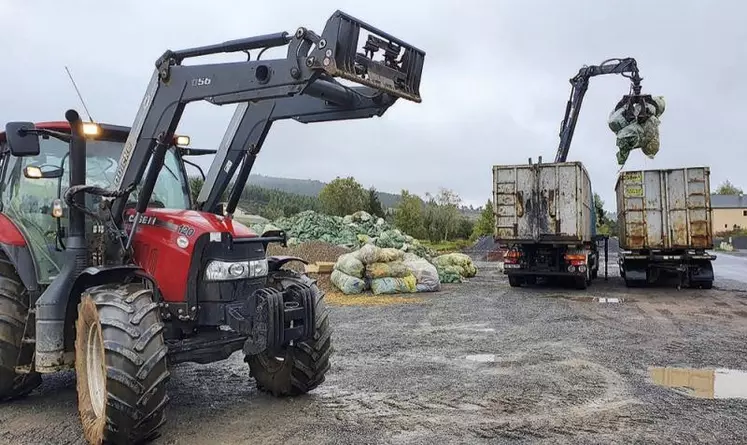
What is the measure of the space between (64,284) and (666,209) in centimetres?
1521

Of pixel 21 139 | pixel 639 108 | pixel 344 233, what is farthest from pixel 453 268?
pixel 21 139

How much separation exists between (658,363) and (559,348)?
4.26 ft

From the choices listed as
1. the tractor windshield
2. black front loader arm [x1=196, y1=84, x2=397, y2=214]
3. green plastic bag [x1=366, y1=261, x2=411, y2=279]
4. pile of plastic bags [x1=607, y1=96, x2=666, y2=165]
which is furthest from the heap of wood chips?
the tractor windshield

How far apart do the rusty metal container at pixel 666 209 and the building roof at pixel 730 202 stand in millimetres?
71663

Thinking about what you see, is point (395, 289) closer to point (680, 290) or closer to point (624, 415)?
point (680, 290)

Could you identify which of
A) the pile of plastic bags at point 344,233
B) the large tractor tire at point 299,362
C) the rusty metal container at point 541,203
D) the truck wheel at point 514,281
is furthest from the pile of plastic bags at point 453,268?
the large tractor tire at point 299,362

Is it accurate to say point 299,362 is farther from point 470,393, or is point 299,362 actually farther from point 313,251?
point 313,251

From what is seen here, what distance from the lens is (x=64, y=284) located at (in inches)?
194

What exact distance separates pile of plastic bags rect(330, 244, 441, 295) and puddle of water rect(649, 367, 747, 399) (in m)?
8.62

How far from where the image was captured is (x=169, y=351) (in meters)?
4.67

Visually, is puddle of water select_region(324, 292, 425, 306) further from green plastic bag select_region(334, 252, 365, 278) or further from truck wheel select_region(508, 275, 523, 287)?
truck wheel select_region(508, 275, 523, 287)

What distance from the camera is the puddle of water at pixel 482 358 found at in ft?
24.6

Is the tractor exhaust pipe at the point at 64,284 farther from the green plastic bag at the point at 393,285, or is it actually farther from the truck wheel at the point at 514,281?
the truck wheel at the point at 514,281

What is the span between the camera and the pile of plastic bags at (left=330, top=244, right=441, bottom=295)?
15.0m
